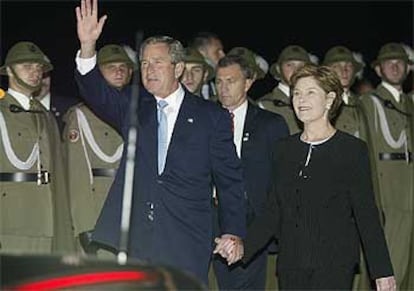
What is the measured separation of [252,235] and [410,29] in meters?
5.47

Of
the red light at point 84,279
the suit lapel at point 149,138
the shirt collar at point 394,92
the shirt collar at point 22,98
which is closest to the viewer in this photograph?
the red light at point 84,279

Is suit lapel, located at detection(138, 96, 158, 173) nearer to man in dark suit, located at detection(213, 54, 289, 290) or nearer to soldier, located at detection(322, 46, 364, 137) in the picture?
man in dark suit, located at detection(213, 54, 289, 290)

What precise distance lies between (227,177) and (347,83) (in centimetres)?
304

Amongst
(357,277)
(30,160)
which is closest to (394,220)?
(357,277)

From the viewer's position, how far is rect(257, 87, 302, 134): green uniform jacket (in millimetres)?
8414

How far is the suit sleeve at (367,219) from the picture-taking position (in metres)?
5.71

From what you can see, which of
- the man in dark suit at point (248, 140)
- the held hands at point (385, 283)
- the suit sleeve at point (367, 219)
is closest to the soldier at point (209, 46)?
the man in dark suit at point (248, 140)

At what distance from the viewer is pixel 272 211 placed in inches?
232

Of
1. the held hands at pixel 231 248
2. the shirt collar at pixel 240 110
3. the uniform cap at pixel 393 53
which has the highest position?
the uniform cap at pixel 393 53

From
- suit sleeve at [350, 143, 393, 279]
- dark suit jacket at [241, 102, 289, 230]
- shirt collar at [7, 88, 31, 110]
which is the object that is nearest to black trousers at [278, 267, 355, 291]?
suit sleeve at [350, 143, 393, 279]

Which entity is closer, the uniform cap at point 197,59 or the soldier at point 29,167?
the soldier at point 29,167

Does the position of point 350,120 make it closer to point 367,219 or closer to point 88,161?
point 88,161

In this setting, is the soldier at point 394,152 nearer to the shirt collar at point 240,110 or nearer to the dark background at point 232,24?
the shirt collar at point 240,110

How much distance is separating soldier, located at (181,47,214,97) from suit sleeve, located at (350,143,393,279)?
2671 millimetres
